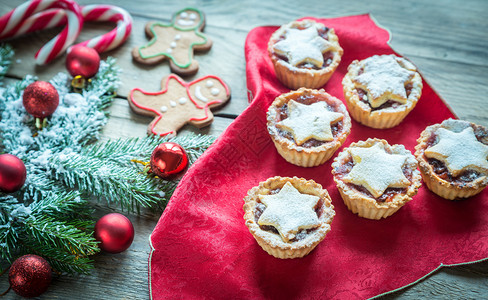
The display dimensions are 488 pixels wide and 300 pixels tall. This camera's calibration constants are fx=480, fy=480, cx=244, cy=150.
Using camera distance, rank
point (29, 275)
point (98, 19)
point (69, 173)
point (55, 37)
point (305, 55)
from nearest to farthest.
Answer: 1. point (29, 275)
2. point (69, 173)
3. point (305, 55)
4. point (55, 37)
5. point (98, 19)

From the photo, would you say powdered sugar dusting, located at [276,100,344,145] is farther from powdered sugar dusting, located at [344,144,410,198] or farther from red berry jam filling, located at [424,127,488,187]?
red berry jam filling, located at [424,127,488,187]

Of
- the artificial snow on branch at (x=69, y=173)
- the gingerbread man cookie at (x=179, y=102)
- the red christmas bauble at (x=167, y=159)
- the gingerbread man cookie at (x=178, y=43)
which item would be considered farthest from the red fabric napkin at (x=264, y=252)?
the gingerbread man cookie at (x=178, y=43)

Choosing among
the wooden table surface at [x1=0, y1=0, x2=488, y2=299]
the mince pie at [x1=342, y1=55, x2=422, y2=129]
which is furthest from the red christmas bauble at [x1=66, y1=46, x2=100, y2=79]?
the mince pie at [x1=342, y1=55, x2=422, y2=129]

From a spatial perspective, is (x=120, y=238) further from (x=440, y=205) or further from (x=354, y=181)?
(x=440, y=205)

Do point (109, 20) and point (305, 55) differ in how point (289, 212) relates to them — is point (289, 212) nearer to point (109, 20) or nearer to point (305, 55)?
point (305, 55)

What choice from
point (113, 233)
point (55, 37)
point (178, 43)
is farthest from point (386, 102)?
point (55, 37)

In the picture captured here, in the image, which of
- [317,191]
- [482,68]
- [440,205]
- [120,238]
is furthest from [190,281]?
[482,68]

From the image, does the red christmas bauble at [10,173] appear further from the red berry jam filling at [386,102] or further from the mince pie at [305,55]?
the red berry jam filling at [386,102]
